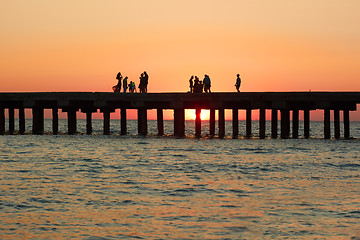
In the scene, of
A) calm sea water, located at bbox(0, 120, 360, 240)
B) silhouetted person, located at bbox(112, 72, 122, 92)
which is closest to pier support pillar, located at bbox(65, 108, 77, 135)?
silhouetted person, located at bbox(112, 72, 122, 92)

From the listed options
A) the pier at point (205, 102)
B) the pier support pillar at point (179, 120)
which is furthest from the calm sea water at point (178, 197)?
the pier support pillar at point (179, 120)

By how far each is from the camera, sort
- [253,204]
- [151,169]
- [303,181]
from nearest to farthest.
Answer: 1. [253,204]
2. [303,181]
3. [151,169]

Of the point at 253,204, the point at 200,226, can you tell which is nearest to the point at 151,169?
the point at 253,204

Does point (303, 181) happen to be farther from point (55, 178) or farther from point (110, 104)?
point (110, 104)

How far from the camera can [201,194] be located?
1487cm

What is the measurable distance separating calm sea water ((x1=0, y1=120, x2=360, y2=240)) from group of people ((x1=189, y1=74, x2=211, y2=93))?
10.1 metres

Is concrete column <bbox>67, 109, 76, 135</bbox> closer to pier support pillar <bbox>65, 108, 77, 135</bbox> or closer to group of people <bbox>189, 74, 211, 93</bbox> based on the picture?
pier support pillar <bbox>65, 108, 77, 135</bbox>

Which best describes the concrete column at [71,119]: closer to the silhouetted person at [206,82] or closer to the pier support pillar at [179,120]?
the pier support pillar at [179,120]

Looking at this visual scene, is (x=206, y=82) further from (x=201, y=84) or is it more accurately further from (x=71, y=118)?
(x=71, y=118)

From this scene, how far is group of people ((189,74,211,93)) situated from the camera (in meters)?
35.4

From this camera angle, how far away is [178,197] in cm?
1441

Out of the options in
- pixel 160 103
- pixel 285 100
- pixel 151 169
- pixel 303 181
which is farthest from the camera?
pixel 160 103

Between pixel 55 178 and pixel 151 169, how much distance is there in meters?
3.82

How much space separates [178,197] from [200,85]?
22745 millimetres
